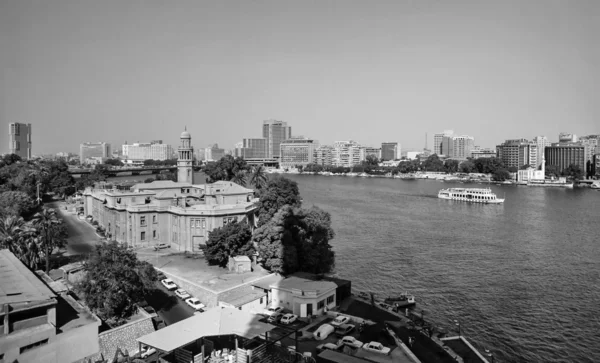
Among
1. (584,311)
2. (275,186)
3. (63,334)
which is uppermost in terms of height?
(275,186)

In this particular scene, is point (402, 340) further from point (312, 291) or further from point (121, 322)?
point (121, 322)

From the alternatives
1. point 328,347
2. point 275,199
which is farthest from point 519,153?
point 328,347

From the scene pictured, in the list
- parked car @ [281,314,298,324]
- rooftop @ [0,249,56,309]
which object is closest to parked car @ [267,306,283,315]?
parked car @ [281,314,298,324]

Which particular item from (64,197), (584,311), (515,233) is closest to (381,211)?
(515,233)

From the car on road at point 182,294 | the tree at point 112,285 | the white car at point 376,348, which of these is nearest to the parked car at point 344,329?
the white car at point 376,348

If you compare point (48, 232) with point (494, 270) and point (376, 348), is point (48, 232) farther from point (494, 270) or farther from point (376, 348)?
point (494, 270)
